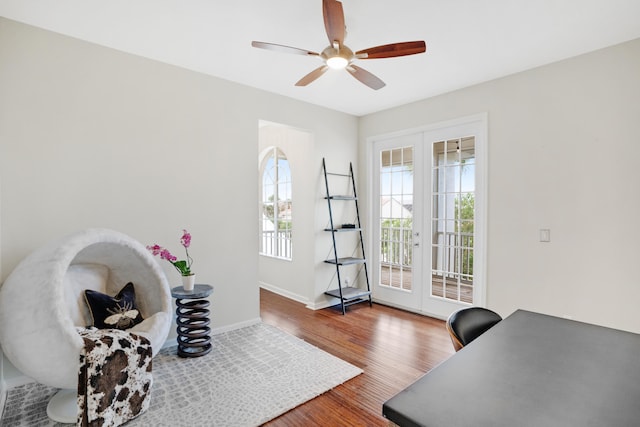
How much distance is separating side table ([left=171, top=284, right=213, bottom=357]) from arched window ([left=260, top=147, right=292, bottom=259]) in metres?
2.29

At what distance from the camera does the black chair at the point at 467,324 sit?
1.55 metres

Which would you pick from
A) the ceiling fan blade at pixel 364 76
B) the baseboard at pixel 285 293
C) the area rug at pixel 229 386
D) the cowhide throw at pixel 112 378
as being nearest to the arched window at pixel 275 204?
the baseboard at pixel 285 293

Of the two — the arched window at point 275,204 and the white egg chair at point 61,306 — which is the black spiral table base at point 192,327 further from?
the arched window at point 275,204

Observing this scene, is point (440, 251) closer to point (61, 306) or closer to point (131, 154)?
point (131, 154)

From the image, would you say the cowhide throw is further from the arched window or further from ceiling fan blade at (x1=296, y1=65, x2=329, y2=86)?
the arched window

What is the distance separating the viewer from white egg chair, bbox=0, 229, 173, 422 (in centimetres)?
184

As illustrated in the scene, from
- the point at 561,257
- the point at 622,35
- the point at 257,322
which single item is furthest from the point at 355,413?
the point at 622,35

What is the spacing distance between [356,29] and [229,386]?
9.28 feet

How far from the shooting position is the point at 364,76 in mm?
2600

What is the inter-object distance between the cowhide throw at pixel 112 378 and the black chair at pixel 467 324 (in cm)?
189

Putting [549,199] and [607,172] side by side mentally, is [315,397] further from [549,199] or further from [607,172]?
[607,172]

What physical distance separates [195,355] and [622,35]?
4357mm

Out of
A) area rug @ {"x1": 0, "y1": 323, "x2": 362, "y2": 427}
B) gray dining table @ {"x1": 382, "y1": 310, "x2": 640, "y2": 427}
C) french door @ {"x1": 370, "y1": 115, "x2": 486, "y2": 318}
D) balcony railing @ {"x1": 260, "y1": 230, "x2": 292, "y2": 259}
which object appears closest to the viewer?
gray dining table @ {"x1": 382, "y1": 310, "x2": 640, "y2": 427}

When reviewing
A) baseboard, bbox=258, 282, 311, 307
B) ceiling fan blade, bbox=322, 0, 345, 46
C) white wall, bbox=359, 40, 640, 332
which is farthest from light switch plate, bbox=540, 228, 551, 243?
baseboard, bbox=258, 282, 311, 307
